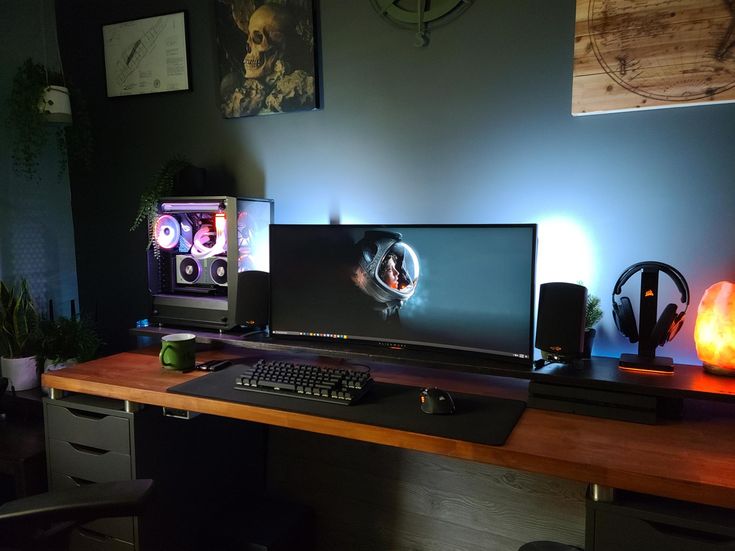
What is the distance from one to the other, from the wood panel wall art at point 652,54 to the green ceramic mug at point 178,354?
137cm

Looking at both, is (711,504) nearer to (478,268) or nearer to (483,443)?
(483,443)

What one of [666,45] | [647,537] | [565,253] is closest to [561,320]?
[565,253]

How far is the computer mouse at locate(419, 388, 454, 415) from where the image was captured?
134 cm

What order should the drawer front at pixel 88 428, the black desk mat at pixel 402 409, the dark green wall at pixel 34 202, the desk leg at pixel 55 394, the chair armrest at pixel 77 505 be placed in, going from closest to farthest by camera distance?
the chair armrest at pixel 77 505 < the black desk mat at pixel 402 409 < the drawer front at pixel 88 428 < the desk leg at pixel 55 394 < the dark green wall at pixel 34 202

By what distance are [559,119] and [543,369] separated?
755 millimetres

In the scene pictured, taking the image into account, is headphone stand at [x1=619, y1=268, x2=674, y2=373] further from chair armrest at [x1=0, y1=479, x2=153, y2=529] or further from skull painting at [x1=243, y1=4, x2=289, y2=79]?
skull painting at [x1=243, y1=4, x2=289, y2=79]

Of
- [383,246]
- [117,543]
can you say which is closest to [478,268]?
[383,246]

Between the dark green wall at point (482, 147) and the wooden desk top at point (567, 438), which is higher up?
the dark green wall at point (482, 147)

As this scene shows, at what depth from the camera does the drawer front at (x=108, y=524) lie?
158 centimetres

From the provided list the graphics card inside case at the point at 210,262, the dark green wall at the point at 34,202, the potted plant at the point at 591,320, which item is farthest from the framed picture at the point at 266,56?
the potted plant at the point at 591,320

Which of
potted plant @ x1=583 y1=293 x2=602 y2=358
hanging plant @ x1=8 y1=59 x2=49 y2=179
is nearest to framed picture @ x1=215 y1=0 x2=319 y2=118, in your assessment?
hanging plant @ x1=8 y1=59 x2=49 y2=179

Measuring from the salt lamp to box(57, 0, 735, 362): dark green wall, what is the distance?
0.47 ft

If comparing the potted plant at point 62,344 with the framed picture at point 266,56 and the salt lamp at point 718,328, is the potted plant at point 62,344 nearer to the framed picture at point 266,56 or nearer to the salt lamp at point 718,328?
the framed picture at point 266,56

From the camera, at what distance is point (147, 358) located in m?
1.89
